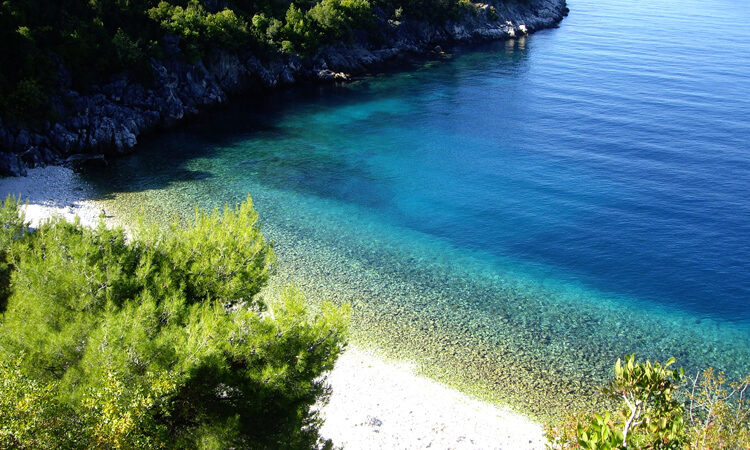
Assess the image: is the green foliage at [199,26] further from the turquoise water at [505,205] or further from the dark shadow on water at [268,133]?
the turquoise water at [505,205]

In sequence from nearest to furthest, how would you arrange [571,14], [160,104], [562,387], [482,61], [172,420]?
[172,420] < [562,387] < [160,104] < [482,61] < [571,14]

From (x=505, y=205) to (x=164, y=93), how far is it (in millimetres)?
37191

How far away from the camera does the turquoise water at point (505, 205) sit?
29234 millimetres

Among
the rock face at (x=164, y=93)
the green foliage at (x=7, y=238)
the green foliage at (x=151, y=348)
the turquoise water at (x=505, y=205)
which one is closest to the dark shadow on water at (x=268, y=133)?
the turquoise water at (x=505, y=205)

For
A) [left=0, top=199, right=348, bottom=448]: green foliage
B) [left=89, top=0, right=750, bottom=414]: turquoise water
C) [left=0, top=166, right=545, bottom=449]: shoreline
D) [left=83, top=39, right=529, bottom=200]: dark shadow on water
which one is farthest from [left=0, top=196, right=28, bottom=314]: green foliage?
[left=83, top=39, right=529, bottom=200]: dark shadow on water

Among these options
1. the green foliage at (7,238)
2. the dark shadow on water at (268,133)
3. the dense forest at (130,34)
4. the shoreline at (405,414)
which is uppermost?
the dense forest at (130,34)

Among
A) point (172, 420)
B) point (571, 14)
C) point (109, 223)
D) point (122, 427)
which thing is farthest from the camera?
point (571, 14)

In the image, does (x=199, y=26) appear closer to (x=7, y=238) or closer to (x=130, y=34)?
(x=130, y=34)

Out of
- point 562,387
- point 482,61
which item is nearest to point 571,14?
point 482,61

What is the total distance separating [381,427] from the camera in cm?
2338

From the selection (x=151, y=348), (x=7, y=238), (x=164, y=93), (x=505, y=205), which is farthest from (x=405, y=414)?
(x=164, y=93)

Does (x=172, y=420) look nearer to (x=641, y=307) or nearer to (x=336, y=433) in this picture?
(x=336, y=433)

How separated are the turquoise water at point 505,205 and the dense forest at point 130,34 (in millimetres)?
7691

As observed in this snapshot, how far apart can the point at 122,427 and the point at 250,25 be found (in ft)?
216
